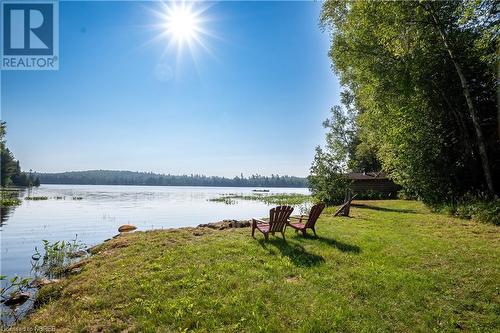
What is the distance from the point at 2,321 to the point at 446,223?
648 inches

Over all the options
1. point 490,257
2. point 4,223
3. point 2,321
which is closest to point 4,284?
point 2,321

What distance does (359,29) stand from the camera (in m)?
17.2

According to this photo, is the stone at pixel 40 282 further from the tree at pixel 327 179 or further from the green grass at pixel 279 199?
the green grass at pixel 279 199

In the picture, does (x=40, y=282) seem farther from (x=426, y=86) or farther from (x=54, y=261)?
(x=426, y=86)

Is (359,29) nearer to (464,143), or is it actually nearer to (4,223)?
(464,143)

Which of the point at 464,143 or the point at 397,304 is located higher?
the point at 464,143

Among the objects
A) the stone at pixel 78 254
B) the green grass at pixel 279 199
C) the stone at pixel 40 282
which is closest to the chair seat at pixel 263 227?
the stone at pixel 40 282

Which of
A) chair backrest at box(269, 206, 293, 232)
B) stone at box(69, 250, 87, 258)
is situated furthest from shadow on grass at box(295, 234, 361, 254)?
stone at box(69, 250, 87, 258)

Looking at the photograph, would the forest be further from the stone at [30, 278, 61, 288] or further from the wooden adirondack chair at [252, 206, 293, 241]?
the stone at [30, 278, 61, 288]

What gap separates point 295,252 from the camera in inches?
343

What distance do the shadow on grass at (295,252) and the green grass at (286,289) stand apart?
0.10 feet

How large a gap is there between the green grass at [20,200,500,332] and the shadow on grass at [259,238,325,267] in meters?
0.03

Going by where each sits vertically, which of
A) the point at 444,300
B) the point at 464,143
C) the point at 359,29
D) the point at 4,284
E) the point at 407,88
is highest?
the point at 359,29

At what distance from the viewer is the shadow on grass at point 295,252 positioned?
7675 millimetres
